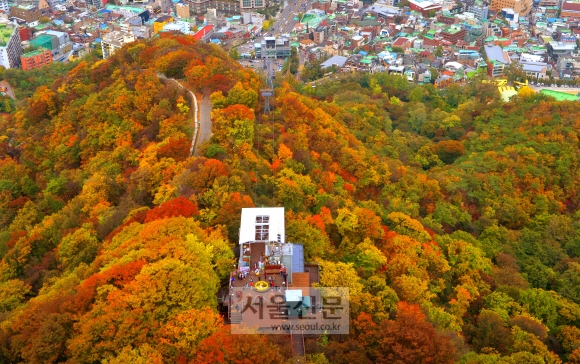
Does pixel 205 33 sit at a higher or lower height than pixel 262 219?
lower

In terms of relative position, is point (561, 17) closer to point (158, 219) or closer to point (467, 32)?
point (467, 32)

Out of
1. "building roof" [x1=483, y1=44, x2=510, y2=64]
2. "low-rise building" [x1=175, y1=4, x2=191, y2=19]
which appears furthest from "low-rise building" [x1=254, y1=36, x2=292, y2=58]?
"building roof" [x1=483, y1=44, x2=510, y2=64]

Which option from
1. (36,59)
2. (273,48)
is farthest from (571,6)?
(36,59)

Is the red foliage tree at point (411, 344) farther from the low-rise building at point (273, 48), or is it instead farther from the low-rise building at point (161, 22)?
the low-rise building at point (161, 22)

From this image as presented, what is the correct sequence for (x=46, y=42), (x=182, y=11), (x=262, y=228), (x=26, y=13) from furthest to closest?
(x=182, y=11)
(x=26, y=13)
(x=46, y=42)
(x=262, y=228)

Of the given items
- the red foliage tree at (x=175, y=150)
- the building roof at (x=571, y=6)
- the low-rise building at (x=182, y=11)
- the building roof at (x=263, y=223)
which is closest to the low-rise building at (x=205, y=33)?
the low-rise building at (x=182, y=11)

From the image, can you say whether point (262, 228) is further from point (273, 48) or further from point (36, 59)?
point (36, 59)

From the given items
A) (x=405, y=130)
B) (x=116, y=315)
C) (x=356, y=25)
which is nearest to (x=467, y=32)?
(x=356, y=25)

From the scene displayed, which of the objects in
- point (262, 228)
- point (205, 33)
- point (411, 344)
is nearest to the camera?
point (411, 344)
